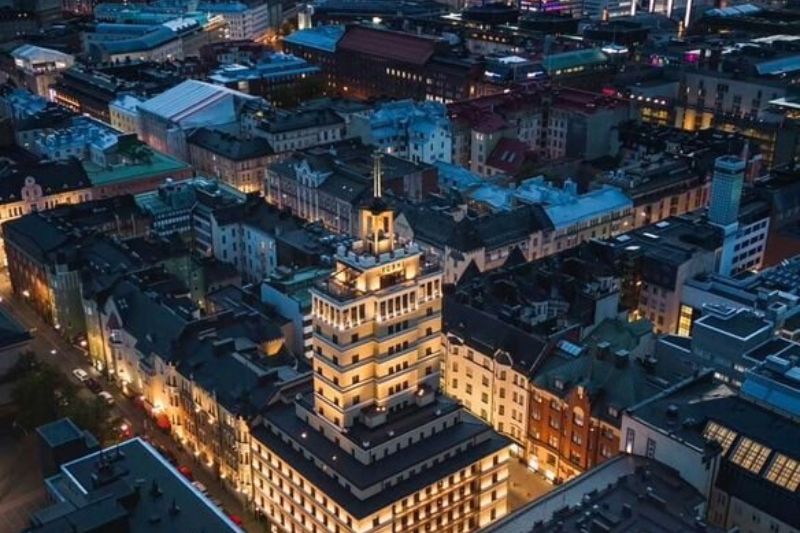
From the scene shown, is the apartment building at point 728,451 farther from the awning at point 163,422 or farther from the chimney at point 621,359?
the awning at point 163,422

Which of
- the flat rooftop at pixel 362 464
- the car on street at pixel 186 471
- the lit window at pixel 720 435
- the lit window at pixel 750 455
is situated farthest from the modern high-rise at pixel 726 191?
the car on street at pixel 186 471

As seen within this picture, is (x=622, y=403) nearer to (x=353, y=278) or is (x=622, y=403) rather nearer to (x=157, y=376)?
(x=353, y=278)

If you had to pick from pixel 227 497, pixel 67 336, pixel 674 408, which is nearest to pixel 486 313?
pixel 674 408

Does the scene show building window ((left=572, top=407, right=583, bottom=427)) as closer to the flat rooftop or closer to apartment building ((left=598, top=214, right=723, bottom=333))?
the flat rooftop

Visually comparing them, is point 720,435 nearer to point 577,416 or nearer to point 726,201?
point 577,416

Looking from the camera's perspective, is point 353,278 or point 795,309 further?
point 795,309

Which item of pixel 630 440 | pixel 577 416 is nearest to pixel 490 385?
pixel 577 416
